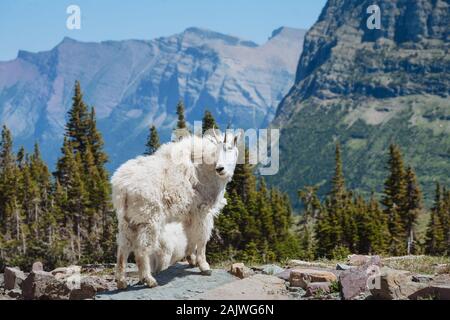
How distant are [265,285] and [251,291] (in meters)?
0.80

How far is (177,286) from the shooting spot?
1371cm

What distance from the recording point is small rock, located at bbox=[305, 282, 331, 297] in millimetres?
13063

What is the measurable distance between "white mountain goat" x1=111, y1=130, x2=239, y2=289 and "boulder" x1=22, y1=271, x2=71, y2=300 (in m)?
1.45

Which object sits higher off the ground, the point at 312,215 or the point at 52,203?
the point at 52,203

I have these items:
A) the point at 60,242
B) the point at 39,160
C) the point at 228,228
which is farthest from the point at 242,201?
the point at 39,160

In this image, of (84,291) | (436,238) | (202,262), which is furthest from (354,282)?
(436,238)

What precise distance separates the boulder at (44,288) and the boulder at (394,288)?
267 inches

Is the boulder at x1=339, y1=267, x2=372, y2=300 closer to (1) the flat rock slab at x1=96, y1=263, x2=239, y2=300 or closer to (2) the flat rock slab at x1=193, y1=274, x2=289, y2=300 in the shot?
(2) the flat rock slab at x1=193, y1=274, x2=289, y2=300

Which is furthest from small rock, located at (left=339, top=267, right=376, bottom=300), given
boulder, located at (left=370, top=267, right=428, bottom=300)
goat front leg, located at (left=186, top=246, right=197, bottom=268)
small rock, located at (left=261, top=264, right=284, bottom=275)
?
goat front leg, located at (left=186, top=246, right=197, bottom=268)

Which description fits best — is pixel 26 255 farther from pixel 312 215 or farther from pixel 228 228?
pixel 312 215

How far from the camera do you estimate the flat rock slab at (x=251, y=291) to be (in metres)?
12.6

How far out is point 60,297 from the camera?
1445 cm

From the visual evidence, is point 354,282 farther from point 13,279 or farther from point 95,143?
point 95,143
